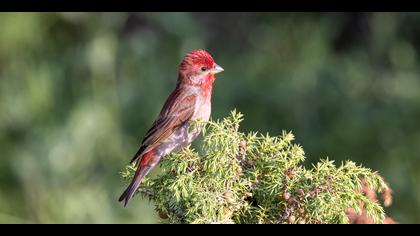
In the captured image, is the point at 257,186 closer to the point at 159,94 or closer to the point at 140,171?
the point at 140,171

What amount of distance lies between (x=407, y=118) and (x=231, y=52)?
2852 millimetres

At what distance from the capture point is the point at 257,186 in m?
2.89

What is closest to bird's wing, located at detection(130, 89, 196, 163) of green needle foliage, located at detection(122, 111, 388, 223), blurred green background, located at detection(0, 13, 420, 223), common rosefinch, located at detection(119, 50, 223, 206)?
common rosefinch, located at detection(119, 50, 223, 206)

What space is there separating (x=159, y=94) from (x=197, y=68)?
17.0 ft

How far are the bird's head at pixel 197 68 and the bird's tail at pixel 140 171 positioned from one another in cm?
45

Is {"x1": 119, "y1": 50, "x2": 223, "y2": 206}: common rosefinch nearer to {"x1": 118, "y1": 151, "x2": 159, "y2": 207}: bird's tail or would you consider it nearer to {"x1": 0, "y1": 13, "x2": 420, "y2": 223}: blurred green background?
{"x1": 118, "y1": 151, "x2": 159, "y2": 207}: bird's tail

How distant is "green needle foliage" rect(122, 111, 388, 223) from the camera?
2783mm

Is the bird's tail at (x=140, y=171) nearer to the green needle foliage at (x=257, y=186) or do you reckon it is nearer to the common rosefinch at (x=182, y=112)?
the common rosefinch at (x=182, y=112)

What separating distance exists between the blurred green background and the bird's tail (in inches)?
141

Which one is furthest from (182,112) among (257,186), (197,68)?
(257,186)

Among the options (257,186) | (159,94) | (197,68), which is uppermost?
(159,94)

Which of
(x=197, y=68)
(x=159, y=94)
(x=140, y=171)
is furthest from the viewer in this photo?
(x=159, y=94)

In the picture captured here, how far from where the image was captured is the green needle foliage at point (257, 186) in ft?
9.13
